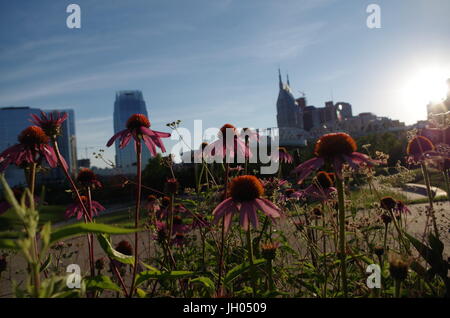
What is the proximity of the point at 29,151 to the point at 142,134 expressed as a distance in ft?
1.37

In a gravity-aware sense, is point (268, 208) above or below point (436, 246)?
above

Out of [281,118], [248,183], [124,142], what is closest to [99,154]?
[124,142]

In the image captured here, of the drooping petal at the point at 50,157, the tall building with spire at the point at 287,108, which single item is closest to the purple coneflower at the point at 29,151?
the drooping petal at the point at 50,157

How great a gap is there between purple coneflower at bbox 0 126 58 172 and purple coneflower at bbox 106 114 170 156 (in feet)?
0.79

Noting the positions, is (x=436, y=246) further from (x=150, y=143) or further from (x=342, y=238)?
(x=150, y=143)

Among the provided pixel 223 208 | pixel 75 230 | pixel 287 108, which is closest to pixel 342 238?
pixel 223 208

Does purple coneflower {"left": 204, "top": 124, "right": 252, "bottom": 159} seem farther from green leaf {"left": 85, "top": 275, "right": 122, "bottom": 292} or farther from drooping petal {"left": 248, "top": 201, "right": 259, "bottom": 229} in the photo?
green leaf {"left": 85, "top": 275, "right": 122, "bottom": 292}

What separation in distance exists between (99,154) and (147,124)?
21.1 inches

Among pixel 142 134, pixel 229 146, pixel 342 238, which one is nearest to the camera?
pixel 342 238

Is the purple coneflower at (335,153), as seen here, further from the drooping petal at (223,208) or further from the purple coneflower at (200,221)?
the purple coneflower at (200,221)

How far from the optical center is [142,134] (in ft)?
4.48

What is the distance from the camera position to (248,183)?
112cm

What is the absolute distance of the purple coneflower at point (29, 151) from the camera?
3.92 feet
